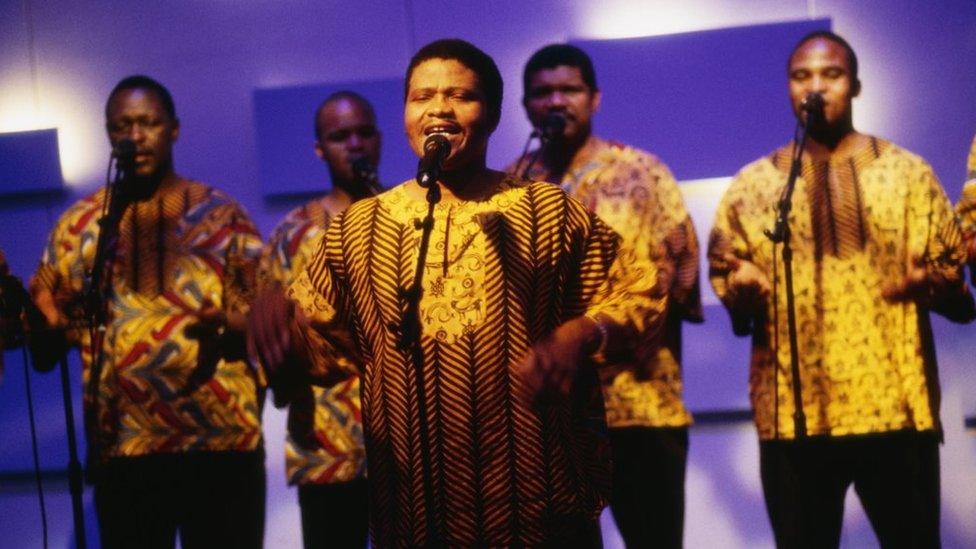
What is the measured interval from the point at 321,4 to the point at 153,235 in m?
2.04

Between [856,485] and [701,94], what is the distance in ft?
7.80

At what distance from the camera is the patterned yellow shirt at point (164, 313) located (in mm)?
4465

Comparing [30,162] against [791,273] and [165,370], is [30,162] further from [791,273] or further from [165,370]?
[791,273]

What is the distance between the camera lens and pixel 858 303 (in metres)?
4.18

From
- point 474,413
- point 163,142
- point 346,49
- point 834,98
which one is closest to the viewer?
point 474,413

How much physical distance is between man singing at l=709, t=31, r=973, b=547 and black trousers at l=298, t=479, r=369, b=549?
1489 millimetres

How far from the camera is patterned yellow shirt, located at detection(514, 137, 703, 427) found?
4.42m

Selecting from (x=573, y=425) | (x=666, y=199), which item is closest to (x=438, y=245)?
(x=573, y=425)

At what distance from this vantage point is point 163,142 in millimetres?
4891

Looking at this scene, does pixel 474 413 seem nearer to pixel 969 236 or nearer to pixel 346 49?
pixel 969 236

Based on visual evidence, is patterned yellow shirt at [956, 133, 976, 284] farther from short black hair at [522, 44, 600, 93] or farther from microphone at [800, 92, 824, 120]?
short black hair at [522, 44, 600, 93]

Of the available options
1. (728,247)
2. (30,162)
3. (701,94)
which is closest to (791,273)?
(728,247)

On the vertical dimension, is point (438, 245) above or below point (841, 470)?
above

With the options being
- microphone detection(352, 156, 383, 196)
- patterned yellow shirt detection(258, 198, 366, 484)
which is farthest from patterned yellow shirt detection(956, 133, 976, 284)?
patterned yellow shirt detection(258, 198, 366, 484)
